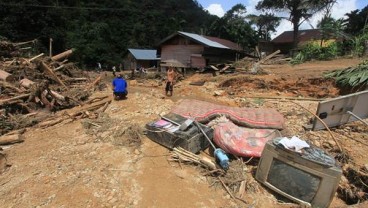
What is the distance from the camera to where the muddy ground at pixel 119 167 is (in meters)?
4.18

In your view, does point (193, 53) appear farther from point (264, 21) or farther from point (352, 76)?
point (264, 21)

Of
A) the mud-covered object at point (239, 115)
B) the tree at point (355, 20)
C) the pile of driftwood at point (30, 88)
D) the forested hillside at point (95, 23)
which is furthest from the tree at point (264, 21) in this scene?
the mud-covered object at point (239, 115)

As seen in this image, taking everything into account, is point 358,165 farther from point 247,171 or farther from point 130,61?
point 130,61

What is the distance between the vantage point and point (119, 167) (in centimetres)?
490

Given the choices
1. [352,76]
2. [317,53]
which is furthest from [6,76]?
[317,53]

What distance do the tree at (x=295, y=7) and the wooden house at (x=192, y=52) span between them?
7.33 metres

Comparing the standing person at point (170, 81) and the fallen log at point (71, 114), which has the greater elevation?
the standing person at point (170, 81)

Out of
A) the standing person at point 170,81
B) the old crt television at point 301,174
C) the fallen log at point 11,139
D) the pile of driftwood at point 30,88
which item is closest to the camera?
the old crt television at point 301,174

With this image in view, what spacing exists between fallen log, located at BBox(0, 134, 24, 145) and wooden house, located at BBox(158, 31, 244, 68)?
516 inches

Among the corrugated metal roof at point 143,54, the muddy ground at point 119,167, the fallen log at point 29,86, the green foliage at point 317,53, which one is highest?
the green foliage at point 317,53

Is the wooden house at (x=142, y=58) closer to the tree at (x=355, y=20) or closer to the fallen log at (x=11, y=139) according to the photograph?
the tree at (x=355, y=20)

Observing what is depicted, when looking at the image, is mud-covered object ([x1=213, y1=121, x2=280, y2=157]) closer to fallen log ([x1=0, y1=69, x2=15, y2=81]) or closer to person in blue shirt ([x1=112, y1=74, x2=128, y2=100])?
person in blue shirt ([x1=112, y1=74, x2=128, y2=100])

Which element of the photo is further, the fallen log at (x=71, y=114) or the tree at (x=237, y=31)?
the tree at (x=237, y=31)

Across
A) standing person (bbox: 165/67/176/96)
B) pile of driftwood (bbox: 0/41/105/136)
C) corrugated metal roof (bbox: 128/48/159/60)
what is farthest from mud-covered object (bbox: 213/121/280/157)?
corrugated metal roof (bbox: 128/48/159/60)
